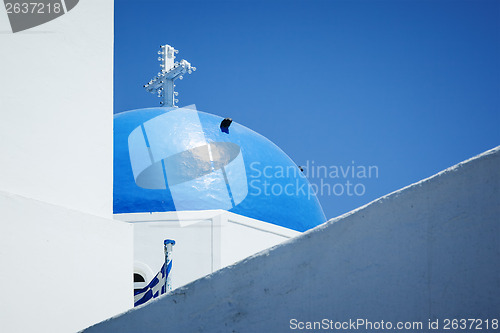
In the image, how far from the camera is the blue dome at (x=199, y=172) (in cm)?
1082

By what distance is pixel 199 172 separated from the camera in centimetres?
1123

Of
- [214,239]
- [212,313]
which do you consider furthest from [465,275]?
[214,239]

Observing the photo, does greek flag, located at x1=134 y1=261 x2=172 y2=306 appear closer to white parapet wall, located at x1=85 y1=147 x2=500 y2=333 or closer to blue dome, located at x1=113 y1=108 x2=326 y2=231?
blue dome, located at x1=113 y1=108 x2=326 y2=231

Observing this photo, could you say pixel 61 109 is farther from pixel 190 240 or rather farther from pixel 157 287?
pixel 190 240

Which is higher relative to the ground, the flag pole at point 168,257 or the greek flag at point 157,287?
the flag pole at point 168,257

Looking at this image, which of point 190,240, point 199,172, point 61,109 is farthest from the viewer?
point 199,172

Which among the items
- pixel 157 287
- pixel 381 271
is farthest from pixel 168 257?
pixel 381 271

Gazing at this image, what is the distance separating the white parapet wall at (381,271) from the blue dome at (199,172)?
8.52m

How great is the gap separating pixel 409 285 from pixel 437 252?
17cm

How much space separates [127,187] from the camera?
10891mm

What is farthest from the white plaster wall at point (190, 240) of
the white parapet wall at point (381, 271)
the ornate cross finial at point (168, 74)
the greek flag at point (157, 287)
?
the white parapet wall at point (381, 271)

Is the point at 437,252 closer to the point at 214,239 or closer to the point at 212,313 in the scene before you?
the point at 212,313

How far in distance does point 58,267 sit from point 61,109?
1039 mm

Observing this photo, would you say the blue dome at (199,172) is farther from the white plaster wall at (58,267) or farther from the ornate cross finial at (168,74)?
the white plaster wall at (58,267)
